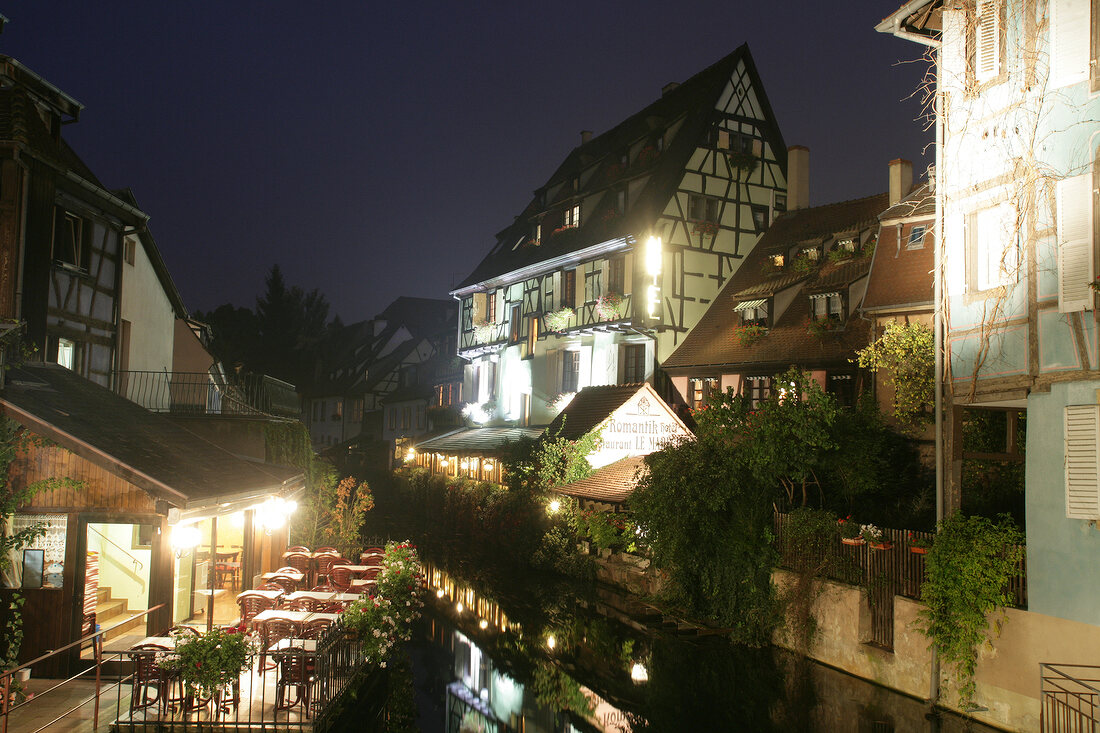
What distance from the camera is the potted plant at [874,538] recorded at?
499 inches

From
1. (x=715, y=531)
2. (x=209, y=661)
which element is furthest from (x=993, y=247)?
(x=209, y=661)

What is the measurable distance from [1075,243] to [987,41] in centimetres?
355

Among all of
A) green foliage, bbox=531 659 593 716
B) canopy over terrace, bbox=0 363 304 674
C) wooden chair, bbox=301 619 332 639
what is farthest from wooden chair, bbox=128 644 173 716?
green foliage, bbox=531 659 593 716

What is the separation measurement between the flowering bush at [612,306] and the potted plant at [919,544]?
1590cm

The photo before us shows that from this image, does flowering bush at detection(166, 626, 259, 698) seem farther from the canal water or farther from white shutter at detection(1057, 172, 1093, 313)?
white shutter at detection(1057, 172, 1093, 313)

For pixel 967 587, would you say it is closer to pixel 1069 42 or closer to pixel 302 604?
pixel 1069 42

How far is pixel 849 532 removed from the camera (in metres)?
13.4

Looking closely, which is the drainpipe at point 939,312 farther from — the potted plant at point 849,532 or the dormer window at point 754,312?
the dormer window at point 754,312

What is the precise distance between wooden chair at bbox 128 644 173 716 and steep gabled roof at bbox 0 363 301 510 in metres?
1.86

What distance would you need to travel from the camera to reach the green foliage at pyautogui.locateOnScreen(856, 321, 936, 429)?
1534 centimetres

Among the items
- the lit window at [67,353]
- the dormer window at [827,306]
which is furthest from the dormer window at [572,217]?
the lit window at [67,353]

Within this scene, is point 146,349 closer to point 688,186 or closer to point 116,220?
point 116,220

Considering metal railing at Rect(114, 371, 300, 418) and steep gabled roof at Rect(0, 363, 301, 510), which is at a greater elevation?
metal railing at Rect(114, 371, 300, 418)

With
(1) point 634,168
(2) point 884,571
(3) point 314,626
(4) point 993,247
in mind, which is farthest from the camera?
(1) point 634,168
